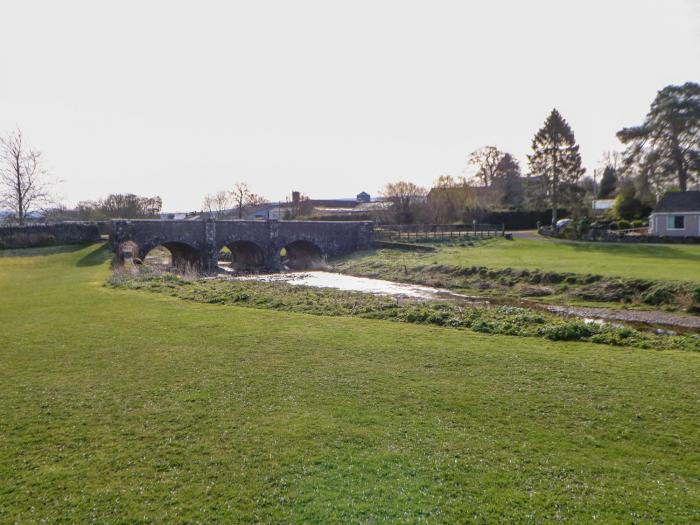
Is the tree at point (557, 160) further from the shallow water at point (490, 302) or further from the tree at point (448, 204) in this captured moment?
the shallow water at point (490, 302)

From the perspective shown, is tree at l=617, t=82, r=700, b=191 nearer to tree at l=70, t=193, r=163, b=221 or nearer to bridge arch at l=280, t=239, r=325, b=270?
bridge arch at l=280, t=239, r=325, b=270

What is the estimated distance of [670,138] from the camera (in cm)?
5275

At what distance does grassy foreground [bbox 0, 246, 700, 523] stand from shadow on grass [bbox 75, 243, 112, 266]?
23909mm

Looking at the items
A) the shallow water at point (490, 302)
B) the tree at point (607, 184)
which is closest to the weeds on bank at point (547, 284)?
the shallow water at point (490, 302)

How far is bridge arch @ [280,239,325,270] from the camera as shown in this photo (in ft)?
174

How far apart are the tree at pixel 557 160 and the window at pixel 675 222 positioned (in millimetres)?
9643

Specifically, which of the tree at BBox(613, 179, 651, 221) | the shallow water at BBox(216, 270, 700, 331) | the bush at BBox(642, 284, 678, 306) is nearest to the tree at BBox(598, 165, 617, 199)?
the tree at BBox(613, 179, 651, 221)

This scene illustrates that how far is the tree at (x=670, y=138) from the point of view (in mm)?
51094

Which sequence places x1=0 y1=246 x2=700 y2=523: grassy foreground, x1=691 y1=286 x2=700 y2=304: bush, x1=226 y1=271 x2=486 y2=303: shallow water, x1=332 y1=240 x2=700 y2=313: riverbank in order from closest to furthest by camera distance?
x1=0 y1=246 x2=700 y2=523: grassy foreground, x1=691 y1=286 x2=700 y2=304: bush, x1=332 y1=240 x2=700 y2=313: riverbank, x1=226 y1=271 x2=486 y2=303: shallow water

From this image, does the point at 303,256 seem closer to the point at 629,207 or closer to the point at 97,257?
the point at 97,257

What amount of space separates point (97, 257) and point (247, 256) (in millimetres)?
17660

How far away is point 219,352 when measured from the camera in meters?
13.1

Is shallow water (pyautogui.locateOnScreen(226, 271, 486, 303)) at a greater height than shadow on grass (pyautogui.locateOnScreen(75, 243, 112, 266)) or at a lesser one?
lesser

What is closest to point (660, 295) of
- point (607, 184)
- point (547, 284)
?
point (547, 284)
